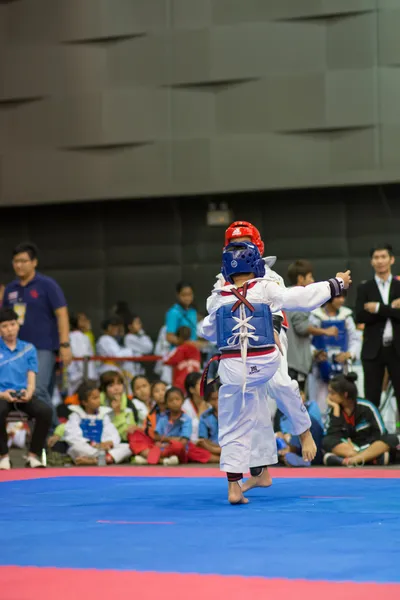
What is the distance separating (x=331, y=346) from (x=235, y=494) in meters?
3.85

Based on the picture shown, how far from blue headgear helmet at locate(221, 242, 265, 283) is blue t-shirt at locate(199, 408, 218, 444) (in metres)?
3.56

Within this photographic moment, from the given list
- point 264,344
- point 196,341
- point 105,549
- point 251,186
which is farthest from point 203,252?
point 105,549

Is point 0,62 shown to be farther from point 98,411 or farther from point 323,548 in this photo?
point 323,548

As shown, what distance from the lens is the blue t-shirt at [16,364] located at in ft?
26.3

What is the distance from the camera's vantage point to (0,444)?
810cm

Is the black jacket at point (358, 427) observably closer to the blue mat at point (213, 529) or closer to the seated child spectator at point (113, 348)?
the blue mat at point (213, 529)

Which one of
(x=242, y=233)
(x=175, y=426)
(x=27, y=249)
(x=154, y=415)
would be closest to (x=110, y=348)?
(x=154, y=415)

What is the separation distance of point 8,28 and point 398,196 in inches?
233

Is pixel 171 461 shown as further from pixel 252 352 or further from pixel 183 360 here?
pixel 252 352

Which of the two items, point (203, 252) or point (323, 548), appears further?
point (203, 252)

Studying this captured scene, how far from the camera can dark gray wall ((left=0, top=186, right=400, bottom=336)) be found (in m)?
13.6

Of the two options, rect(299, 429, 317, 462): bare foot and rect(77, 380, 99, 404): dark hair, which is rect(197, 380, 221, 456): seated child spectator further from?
rect(299, 429, 317, 462): bare foot

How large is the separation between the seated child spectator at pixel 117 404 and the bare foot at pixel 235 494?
3790mm

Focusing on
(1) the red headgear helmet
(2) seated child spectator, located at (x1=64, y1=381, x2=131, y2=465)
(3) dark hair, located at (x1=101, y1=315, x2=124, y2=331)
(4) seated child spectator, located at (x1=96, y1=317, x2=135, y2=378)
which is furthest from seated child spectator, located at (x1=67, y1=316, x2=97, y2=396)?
(1) the red headgear helmet
